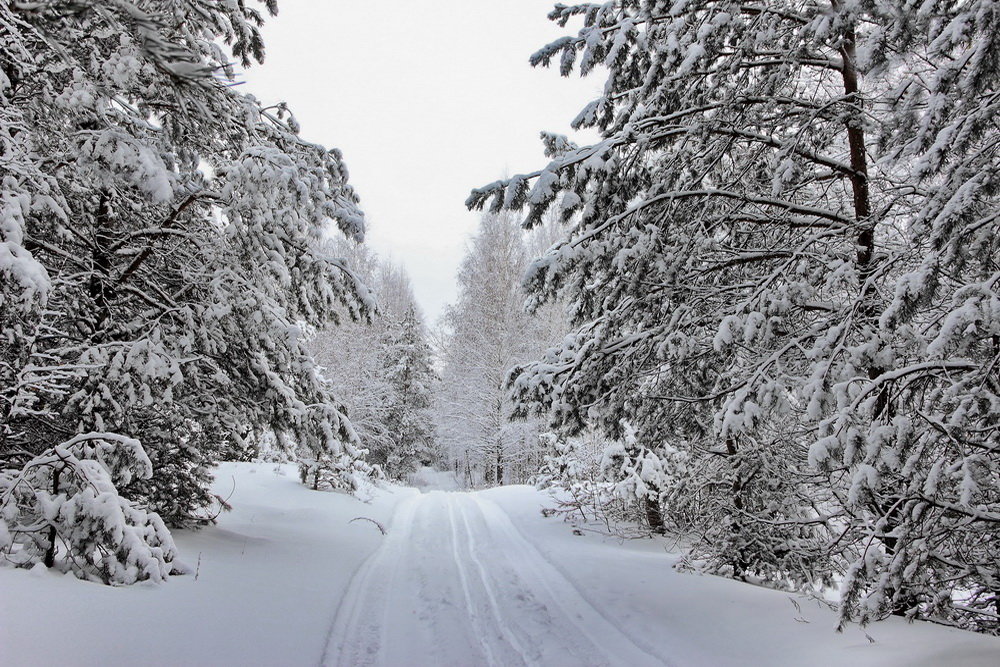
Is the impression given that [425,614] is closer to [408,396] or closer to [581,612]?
[581,612]

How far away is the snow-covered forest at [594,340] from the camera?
330 centimetres

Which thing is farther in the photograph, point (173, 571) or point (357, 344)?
point (357, 344)

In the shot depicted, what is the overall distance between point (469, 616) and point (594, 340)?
10.5 feet

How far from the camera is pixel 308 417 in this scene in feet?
21.2

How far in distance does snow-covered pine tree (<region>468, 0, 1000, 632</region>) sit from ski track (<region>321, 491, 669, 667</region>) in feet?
6.86

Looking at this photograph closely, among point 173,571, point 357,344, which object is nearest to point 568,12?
point 173,571

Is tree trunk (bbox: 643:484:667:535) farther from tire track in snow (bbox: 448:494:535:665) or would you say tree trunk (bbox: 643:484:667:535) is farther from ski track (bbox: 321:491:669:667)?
tire track in snow (bbox: 448:494:535:665)

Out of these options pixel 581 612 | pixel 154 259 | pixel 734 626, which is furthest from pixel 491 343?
pixel 734 626

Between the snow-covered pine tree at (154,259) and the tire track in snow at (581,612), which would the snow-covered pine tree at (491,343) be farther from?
the snow-covered pine tree at (154,259)

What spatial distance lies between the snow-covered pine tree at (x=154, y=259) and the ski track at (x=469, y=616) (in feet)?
6.42

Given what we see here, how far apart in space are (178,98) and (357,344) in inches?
842

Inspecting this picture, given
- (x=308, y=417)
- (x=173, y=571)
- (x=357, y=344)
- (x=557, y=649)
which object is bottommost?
(x=557, y=649)

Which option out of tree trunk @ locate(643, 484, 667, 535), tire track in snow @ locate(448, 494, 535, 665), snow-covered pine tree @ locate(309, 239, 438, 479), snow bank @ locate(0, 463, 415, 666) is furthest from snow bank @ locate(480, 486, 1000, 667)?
snow-covered pine tree @ locate(309, 239, 438, 479)

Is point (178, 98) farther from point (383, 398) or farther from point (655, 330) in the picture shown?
point (383, 398)
